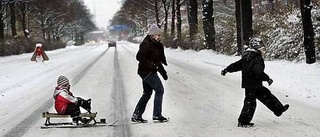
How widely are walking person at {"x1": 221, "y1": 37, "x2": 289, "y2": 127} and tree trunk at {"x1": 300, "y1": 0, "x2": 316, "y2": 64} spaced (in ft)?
25.3

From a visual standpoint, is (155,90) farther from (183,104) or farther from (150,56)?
(183,104)

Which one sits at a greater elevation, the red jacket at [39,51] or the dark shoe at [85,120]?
the red jacket at [39,51]

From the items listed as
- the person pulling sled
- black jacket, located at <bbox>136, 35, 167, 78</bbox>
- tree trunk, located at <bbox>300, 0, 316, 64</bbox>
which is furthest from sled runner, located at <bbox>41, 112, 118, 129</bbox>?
the person pulling sled

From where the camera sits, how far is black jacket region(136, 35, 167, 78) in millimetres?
8055

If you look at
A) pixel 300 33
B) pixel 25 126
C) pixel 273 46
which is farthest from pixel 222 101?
pixel 273 46

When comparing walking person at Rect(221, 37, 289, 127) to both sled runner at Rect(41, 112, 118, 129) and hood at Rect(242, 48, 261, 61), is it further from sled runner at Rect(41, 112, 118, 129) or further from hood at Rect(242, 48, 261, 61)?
sled runner at Rect(41, 112, 118, 129)

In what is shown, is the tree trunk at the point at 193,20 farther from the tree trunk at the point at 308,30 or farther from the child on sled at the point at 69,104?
the child on sled at the point at 69,104

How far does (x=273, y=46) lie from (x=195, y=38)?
14690 mm

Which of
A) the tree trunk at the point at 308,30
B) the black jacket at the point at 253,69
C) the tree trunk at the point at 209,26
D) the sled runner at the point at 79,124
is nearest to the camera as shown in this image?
the black jacket at the point at 253,69

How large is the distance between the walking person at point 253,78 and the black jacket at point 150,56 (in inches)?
48.0

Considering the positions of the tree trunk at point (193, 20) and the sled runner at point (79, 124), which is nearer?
the sled runner at point (79, 124)

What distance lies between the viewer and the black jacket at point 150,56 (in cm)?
805

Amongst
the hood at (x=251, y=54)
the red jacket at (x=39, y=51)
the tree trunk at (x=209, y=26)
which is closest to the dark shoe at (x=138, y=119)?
the hood at (x=251, y=54)

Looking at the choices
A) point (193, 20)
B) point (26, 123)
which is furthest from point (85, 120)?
point (193, 20)
